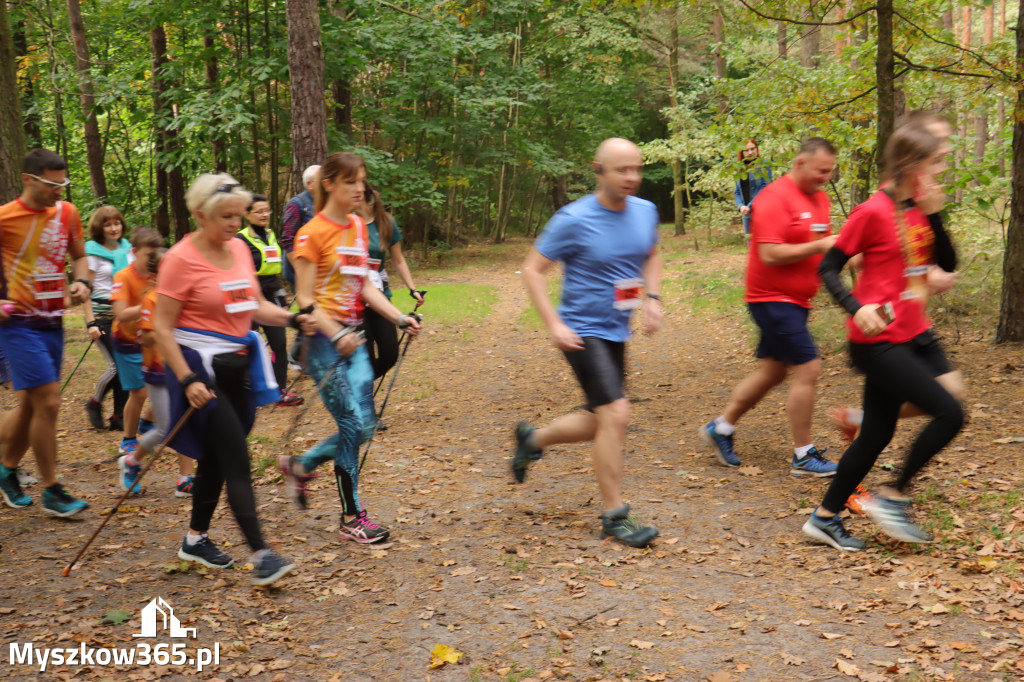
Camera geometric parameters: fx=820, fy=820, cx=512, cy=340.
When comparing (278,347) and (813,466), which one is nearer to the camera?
(813,466)

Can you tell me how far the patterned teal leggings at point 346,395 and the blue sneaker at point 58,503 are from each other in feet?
6.41

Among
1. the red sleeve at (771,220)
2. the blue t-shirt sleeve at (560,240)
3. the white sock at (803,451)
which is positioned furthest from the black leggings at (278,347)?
the white sock at (803,451)

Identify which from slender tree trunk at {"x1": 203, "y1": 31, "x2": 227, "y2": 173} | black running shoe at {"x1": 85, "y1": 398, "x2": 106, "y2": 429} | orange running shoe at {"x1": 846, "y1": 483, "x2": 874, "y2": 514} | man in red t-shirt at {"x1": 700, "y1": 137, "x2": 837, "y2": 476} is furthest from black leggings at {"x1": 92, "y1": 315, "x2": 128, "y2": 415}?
slender tree trunk at {"x1": 203, "y1": 31, "x2": 227, "y2": 173}

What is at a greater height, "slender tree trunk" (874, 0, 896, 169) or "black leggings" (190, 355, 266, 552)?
"slender tree trunk" (874, 0, 896, 169)

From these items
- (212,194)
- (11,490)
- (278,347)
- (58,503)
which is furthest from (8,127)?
(212,194)

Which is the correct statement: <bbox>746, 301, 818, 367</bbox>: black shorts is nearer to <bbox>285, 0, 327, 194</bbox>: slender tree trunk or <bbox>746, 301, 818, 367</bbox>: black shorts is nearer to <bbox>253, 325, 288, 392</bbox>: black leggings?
<bbox>253, 325, 288, 392</bbox>: black leggings

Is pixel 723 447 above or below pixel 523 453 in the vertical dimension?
Answer: below

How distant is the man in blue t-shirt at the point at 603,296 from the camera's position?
4.68 meters

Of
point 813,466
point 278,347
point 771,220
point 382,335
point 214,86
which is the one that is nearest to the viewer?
point 771,220

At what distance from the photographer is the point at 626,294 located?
188 inches

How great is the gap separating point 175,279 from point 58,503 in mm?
2641

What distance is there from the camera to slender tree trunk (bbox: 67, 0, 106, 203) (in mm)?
16656

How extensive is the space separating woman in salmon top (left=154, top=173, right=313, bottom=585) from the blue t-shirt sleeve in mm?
1536

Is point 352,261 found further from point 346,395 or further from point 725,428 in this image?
point 725,428
